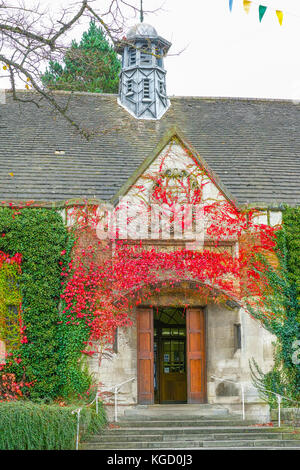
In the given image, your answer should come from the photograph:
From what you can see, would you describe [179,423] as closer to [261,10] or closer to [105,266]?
[105,266]

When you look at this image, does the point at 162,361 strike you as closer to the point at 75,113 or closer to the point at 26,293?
the point at 26,293

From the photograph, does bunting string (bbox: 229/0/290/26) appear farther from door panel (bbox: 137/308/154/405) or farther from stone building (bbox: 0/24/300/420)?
door panel (bbox: 137/308/154/405)

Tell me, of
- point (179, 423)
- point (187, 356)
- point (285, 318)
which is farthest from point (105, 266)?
point (285, 318)

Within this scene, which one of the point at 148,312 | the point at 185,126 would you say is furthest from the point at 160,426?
the point at 185,126

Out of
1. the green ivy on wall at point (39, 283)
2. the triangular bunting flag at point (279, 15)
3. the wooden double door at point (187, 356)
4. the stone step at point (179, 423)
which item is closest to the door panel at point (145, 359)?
the wooden double door at point (187, 356)

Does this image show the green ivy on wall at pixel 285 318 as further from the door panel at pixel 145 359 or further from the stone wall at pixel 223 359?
the door panel at pixel 145 359

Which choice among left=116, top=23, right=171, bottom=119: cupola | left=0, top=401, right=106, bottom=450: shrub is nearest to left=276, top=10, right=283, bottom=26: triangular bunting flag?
left=0, top=401, right=106, bottom=450: shrub

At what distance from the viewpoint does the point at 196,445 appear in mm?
9617

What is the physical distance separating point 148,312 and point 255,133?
23.9 feet

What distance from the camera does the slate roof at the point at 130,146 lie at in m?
13.9

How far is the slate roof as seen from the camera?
1387 centimetres

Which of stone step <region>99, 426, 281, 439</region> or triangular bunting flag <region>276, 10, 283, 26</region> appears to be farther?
stone step <region>99, 426, 281, 439</region>

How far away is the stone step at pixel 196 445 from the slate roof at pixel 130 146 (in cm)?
526

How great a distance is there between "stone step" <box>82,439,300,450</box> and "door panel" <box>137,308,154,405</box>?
3.02 meters
